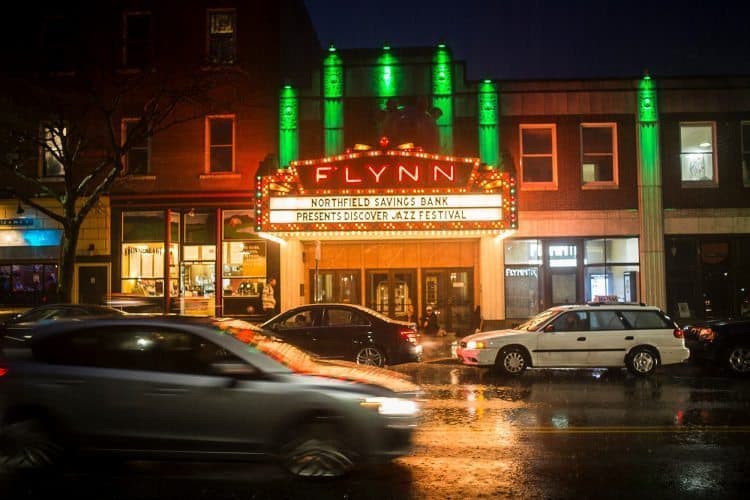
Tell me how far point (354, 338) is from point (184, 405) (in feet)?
25.9

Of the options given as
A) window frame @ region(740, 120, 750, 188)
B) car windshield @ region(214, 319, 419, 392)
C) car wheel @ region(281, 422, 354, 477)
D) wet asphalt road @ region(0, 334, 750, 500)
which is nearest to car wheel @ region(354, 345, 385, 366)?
wet asphalt road @ region(0, 334, 750, 500)

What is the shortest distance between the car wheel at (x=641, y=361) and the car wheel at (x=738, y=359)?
1639 millimetres

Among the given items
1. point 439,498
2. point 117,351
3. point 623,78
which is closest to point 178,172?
point 623,78

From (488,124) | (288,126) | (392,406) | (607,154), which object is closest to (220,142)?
(288,126)

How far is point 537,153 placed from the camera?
22469 mm

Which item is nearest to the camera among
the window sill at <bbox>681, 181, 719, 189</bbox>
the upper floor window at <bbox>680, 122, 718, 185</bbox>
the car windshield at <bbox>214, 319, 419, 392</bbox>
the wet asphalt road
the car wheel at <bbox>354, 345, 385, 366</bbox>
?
the wet asphalt road

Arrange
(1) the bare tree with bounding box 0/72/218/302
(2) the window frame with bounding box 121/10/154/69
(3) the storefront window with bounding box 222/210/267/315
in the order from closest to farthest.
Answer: (1) the bare tree with bounding box 0/72/218/302 → (3) the storefront window with bounding box 222/210/267/315 → (2) the window frame with bounding box 121/10/154/69

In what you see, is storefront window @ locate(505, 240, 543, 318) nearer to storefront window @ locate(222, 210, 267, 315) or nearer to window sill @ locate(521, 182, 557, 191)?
window sill @ locate(521, 182, 557, 191)

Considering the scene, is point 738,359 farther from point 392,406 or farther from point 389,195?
point 392,406

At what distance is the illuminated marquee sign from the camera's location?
19172 millimetres

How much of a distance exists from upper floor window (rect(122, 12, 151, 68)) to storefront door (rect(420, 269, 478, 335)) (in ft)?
39.4

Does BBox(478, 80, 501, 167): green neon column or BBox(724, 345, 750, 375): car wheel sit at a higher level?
BBox(478, 80, 501, 167): green neon column

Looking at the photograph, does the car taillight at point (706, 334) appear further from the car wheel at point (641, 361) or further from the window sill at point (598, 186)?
Result: the window sill at point (598, 186)

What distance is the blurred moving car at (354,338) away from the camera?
47.6 feet
